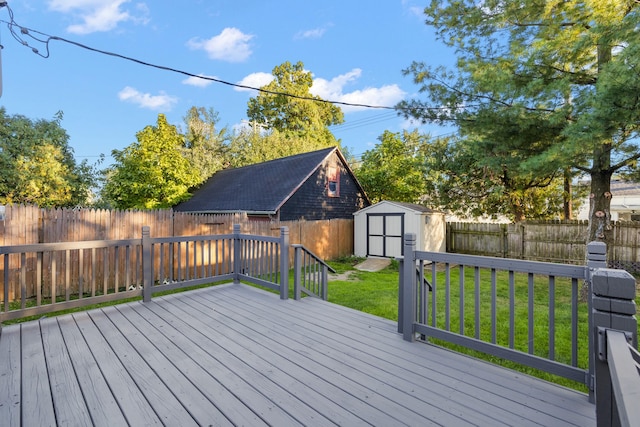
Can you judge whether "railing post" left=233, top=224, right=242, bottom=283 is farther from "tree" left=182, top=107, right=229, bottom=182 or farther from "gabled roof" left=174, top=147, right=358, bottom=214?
"tree" left=182, top=107, right=229, bottom=182

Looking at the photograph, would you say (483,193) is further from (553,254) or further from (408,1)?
(408,1)

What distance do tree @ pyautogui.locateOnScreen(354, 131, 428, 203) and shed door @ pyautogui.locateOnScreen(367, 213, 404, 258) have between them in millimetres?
4082

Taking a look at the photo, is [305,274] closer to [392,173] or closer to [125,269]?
[125,269]

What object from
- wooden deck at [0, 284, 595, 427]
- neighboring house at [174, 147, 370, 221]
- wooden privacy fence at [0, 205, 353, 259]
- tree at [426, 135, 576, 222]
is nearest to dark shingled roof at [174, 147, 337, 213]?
neighboring house at [174, 147, 370, 221]

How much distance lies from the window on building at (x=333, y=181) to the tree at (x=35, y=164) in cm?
1029

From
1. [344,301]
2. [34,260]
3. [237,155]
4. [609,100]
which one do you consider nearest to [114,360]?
[344,301]

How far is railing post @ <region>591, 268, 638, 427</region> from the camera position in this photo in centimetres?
137

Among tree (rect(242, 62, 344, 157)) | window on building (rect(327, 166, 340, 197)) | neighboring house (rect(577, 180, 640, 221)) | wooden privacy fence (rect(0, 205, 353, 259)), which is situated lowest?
wooden privacy fence (rect(0, 205, 353, 259))

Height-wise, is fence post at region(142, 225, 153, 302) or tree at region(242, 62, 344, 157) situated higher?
tree at region(242, 62, 344, 157)

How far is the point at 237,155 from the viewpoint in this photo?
24109 millimetres

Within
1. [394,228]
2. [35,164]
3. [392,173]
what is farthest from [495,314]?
[35,164]

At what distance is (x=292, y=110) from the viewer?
90.1ft

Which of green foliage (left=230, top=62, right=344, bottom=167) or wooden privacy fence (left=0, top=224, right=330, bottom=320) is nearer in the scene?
wooden privacy fence (left=0, top=224, right=330, bottom=320)

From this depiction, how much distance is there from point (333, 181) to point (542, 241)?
26.0 feet
